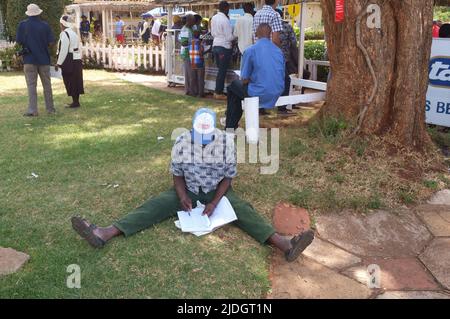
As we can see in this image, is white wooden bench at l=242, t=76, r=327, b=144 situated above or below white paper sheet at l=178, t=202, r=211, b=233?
above

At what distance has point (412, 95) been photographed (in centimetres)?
558

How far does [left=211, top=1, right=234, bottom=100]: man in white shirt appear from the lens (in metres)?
9.35

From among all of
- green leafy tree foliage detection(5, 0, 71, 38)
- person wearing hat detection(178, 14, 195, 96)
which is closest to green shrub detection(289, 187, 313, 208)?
person wearing hat detection(178, 14, 195, 96)

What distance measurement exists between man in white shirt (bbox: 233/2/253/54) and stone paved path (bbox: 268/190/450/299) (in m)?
5.34

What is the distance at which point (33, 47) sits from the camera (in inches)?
311

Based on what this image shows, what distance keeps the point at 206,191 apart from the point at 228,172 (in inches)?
10.1

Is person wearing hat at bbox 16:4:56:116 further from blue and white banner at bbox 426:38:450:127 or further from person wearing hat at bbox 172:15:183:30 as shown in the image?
blue and white banner at bbox 426:38:450:127

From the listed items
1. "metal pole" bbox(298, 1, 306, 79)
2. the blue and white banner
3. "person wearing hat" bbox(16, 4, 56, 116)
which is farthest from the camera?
"metal pole" bbox(298, 1, 306, 79)

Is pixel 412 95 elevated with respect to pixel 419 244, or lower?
elevated

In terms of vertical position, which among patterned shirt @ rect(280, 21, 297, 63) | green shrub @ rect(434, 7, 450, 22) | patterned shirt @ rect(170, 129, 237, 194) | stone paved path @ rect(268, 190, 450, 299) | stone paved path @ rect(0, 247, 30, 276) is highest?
green shrub @ rect(434, 7, 450, 22)

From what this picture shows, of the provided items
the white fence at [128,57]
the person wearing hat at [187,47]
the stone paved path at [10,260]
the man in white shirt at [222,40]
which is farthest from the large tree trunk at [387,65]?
the white fence at [128,57]
